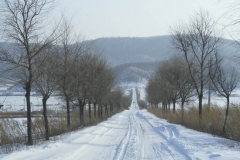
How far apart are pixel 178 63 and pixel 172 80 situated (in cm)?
231

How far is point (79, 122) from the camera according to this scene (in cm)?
2519

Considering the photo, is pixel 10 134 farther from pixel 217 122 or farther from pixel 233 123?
pixel 217 122

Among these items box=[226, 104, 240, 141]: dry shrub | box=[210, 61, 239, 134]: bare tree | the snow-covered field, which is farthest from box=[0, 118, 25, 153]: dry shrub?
box=[210, 61, 239, 134]: bare tree

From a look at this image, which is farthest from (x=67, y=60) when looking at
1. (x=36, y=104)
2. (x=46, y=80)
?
(x=36, y=104)

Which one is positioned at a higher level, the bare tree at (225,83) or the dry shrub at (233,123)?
the bare tree at (225,83)

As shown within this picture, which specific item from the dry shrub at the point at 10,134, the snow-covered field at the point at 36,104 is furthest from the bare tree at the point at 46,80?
the snow-covered field at the point at 36,104

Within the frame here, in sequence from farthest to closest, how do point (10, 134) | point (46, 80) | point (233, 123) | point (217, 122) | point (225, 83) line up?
point (217, 122), point (225, 83), point (233, 123), point (46, 80), point (10, 134)

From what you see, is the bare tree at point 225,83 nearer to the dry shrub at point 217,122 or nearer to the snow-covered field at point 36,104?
the dry shrub at point 217,122

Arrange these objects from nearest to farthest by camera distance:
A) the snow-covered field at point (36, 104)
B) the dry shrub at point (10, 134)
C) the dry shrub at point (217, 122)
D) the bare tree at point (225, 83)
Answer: the dry shrub at point (10, 134)
the dry shrub at point (217, 122)
the bare tree at point (225, 83)
the snow-covered field at point (36, 104)

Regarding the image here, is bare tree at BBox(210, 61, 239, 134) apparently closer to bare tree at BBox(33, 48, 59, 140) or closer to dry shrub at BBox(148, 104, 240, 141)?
dry shrub at BBox(148, 104, 240, 141)

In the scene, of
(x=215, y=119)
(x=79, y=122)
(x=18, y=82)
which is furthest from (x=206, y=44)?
(x=18, y=82)

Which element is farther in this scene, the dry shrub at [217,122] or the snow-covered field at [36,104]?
the snow-covered field at [36,104]

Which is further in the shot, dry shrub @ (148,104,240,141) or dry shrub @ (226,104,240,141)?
dry shrub @ (148,104,240,141)

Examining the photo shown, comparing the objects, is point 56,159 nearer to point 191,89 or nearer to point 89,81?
point 89,81
